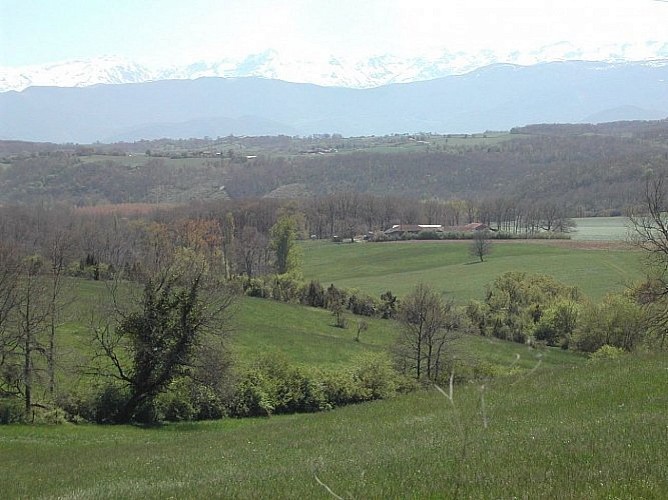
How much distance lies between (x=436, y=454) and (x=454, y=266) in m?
93.0

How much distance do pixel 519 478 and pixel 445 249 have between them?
109 meters

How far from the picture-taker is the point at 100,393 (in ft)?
113

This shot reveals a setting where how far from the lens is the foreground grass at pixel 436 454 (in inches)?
312

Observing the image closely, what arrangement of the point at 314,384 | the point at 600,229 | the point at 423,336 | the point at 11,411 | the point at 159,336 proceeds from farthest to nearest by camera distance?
the point at 600,229, the point at 423,336, the point at 314,384, the point at 159,336, the point at 11,411

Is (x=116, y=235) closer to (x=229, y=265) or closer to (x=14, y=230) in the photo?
(x=14, y=230)

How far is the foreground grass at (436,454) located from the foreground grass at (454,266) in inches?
2334

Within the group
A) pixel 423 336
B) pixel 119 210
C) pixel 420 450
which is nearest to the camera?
pixel 420 450

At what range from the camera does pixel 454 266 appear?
338ft

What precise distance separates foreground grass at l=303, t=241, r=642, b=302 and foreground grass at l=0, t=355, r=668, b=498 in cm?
5929

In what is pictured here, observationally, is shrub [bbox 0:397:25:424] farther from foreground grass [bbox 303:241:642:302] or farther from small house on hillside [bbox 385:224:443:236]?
small house on hillside [bbox 385:224:443:236]

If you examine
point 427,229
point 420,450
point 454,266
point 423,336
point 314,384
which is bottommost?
point 454,266

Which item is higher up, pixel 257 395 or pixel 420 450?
pixel 420 450

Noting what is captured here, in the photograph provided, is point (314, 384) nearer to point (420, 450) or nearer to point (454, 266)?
point (420, 450)

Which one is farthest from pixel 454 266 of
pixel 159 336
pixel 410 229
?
pixel 159 336
